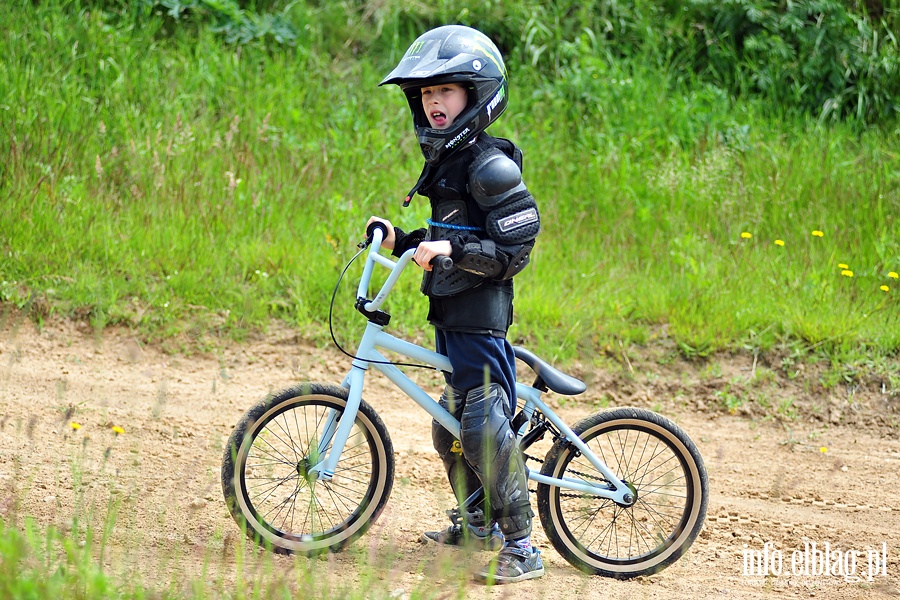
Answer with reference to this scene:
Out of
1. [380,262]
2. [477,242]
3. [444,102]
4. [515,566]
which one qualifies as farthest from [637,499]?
[444,102]

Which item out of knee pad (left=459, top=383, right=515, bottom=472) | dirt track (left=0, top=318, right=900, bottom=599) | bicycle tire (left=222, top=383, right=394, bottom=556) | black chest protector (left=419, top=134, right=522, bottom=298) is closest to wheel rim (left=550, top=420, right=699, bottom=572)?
dirt track (left=0, top=318, right=900, bottom=599)

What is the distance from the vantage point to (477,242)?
324cm

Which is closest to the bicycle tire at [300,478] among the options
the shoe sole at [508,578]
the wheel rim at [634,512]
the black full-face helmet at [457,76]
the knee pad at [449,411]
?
the knee pad at [449,411]

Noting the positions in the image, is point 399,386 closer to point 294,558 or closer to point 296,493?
point 296,493

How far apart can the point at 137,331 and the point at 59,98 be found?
7.29 feet

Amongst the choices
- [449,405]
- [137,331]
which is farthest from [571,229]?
[449,405]

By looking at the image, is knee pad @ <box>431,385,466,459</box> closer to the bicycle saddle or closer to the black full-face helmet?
the bicycle saddle

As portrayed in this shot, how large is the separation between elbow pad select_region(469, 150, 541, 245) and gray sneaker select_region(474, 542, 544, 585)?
1.15m

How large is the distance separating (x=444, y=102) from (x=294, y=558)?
1.71 m

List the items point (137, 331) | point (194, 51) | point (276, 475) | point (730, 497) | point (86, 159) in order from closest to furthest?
point (276, 475) < point (730, 497) < point (137, 331) < point (86, 159) < point (194, 51)

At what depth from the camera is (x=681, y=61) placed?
327 inches

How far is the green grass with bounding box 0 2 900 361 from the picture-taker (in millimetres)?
5746

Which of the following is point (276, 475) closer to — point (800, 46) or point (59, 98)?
point (59, 98)

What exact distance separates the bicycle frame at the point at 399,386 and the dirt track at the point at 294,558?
35cm
